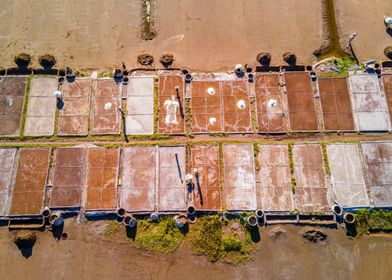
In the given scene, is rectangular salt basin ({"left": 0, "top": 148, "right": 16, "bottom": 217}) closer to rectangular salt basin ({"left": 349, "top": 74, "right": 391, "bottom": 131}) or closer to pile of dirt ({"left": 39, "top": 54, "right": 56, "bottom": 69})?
pile of dirt ({"left": 39, "top": 54, "right": 56, "bottom": 69})

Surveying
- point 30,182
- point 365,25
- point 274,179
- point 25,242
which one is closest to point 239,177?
point 274,179

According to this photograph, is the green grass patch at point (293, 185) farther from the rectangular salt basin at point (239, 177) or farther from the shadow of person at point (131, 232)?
the shadow of person at point (131, 232)

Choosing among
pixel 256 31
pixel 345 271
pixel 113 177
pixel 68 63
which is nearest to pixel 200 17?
pixel 256 31

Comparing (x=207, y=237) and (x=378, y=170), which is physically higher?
(x=378, y=170)

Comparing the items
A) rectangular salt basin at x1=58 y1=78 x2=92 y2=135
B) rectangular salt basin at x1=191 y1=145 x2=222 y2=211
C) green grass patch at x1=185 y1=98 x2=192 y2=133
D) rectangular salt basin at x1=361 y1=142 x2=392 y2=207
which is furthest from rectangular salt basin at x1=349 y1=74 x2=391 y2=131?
rectangular salt basin at x1=58 y1=78 x2=92 y2=135

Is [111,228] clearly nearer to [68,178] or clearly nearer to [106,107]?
[68,178]

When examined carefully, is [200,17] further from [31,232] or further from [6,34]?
[31,232]
